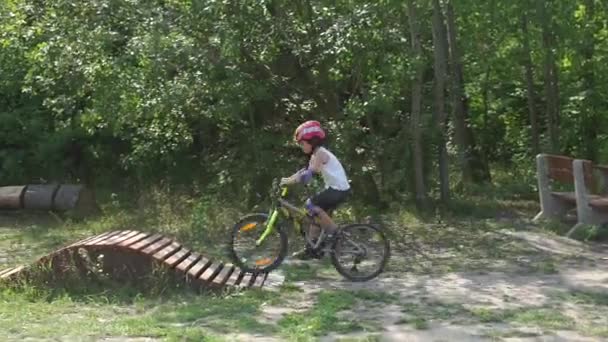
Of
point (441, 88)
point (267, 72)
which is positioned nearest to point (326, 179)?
point (267, 72)

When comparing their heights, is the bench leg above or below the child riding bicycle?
below

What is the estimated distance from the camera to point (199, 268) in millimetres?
8992

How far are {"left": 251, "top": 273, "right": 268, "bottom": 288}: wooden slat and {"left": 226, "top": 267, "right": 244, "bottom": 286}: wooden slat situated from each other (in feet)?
0.52

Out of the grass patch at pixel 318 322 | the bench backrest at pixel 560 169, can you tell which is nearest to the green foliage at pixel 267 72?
the bench backrest at pixel 560 169

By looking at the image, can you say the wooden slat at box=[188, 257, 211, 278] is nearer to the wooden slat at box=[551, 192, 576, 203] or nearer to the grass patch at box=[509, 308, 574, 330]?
the grass patch at box=[509, 308, 574, 330]

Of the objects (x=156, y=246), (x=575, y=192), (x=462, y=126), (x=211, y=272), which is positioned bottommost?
(x=211, y=272)

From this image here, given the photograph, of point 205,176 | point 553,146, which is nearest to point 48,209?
point 205,176

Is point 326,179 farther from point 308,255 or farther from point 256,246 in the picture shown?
point 256,246

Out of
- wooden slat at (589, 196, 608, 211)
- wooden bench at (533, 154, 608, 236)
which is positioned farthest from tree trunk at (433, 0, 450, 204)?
wooden slat at (589, 196, 608, 211)

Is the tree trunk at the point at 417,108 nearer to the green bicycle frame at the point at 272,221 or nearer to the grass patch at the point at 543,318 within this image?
the green bicycle frame at the point at 272,221

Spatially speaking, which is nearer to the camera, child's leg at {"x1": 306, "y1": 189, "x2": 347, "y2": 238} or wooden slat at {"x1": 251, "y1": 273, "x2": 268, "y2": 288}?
wooden slat at {"x1": 251, "y1": 273, "x2": 268, "y2": 288}

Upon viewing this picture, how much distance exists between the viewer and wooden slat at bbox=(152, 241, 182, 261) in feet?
28.4

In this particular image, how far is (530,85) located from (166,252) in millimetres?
9425

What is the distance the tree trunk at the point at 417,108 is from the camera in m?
13.0
